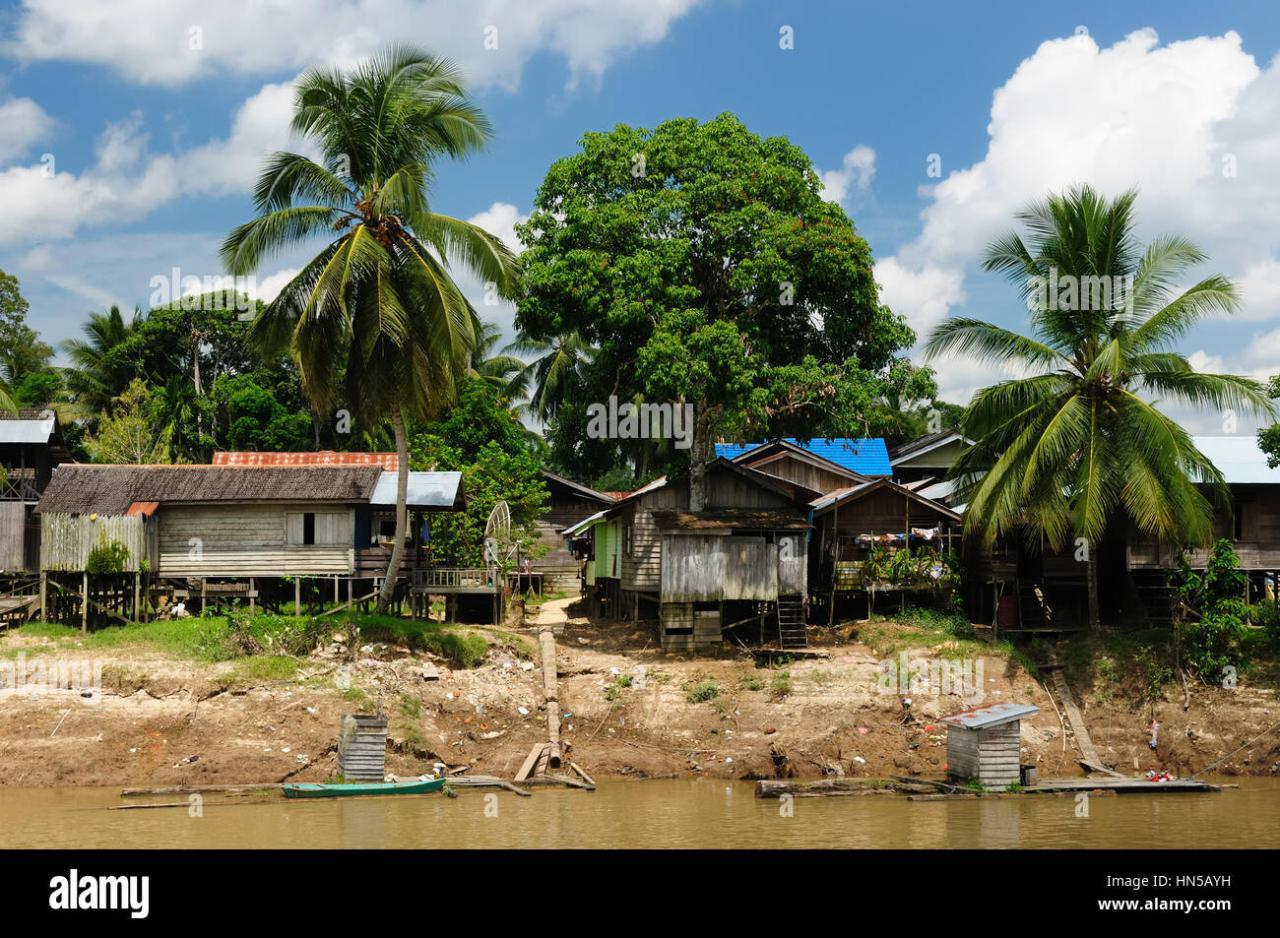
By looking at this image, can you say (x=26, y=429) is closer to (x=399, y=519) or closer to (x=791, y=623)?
(x=399, y=519)

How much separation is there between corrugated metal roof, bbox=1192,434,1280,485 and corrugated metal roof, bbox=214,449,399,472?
77.6 ft

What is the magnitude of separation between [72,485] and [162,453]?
1463 centimetres

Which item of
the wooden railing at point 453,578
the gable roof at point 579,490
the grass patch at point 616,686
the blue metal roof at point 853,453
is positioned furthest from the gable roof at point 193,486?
the blue metal roof at point 853,453

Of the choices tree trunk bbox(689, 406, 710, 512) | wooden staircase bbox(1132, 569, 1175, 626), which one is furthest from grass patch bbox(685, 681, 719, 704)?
wooden staircase bbox(1132, 569, 1175, 626)

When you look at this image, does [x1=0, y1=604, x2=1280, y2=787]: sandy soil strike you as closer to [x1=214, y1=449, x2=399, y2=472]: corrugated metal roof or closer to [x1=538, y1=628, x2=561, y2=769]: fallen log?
[x1=538, y1=628, x2=561, y2=769]: fallen log

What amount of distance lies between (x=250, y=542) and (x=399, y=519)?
433 centimetres

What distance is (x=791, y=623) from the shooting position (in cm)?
2841

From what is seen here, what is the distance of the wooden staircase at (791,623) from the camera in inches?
1102

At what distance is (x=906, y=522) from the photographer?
30031 mm

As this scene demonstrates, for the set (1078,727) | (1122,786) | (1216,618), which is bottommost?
(1122,786)

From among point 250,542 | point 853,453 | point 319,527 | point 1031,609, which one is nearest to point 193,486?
point 250,542

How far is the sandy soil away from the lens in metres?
22.2

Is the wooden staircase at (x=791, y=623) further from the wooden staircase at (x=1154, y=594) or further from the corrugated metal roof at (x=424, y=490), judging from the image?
the corrugated metal roof at (x=424, y=490)
